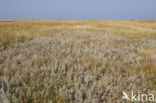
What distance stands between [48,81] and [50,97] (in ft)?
2.04

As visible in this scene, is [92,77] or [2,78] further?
[92,77]

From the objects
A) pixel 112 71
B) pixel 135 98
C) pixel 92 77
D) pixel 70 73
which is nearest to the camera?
pixel 135 98

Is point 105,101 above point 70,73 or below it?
below

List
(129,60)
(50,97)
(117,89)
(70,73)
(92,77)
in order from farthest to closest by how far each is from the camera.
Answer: (129,60)
(70,73)
(92,77)
(117,89)
(50,97)

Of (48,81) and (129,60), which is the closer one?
(48,81)

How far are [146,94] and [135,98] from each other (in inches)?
17.4

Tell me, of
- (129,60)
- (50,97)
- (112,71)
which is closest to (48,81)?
(50,97)

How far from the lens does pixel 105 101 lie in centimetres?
283

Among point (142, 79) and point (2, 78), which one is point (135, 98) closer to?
point (142, 79)

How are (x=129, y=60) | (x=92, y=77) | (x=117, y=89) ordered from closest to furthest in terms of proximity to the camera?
(x=117, y=89) → (x=92, y=77) → (x=129, y=60)

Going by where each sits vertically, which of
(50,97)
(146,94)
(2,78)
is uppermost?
(2,78)

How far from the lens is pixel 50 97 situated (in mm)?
2744

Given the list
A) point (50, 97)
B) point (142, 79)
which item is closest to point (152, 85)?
point (142, 79)

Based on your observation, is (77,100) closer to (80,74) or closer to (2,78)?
(80,74)
